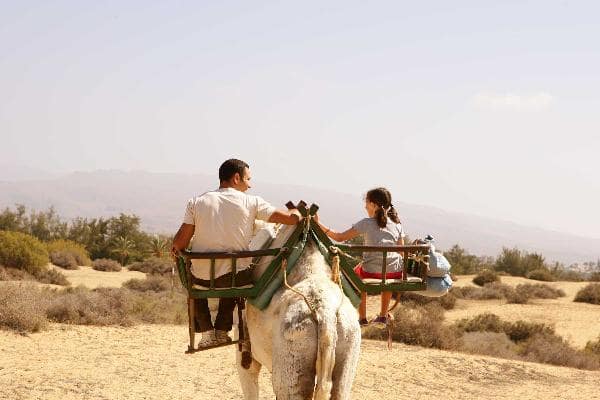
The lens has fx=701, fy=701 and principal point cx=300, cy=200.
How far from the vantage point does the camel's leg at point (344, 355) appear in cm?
446

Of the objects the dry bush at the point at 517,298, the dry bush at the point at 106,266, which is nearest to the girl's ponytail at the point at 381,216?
the dry bush at the point at 517,298

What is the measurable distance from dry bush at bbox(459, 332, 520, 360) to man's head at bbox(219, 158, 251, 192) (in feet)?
36.4

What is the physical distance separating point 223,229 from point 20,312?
375 inches

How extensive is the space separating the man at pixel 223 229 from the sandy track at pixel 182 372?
15.7 ft

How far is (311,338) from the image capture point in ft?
14.2

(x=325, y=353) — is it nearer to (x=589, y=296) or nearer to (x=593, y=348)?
(x=593, y=348)

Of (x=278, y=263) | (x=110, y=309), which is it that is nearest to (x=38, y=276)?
(x=110, y=309)

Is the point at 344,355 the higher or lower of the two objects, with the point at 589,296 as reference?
higher

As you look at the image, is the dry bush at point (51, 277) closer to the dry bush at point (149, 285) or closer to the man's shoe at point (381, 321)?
the dry bush at point (149, 285)

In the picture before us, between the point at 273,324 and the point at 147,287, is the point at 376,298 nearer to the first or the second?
the point at 147,287

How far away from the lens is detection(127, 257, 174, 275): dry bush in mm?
28641

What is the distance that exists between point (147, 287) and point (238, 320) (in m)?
17.6

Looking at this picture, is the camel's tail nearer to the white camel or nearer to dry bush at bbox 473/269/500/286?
the white camel

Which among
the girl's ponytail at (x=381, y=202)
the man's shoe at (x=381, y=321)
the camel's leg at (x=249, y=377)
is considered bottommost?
the camel's leg at (x=249, y=377)
